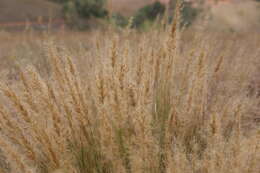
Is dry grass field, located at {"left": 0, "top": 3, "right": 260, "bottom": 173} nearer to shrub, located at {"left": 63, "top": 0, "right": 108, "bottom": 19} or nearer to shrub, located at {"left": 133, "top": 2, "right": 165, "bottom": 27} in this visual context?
shrub, located at {"left": 133, "top": 2, "right": 165, "bottom": 27}

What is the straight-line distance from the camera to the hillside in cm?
1927

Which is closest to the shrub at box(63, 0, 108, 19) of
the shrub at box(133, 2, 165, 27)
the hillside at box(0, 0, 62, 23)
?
the hillside at box(0, 0, 62, 23)

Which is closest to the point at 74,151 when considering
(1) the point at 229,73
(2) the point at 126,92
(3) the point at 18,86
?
(2) the point at 126,92

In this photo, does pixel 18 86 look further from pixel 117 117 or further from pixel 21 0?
pixel 21 0

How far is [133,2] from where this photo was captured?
2080 centimetres

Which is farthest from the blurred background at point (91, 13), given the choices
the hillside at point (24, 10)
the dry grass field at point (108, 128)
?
the dry grass field at point (108, 128)

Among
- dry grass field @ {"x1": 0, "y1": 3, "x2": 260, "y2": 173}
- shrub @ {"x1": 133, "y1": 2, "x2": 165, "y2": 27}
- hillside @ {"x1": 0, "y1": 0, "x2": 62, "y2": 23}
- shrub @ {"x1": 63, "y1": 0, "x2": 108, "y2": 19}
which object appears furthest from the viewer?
hillside @ {"x1": 0, "y1": 0, "x2": 62, "y2": 23}

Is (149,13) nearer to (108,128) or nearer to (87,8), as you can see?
(87,8)

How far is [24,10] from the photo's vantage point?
2023 cm

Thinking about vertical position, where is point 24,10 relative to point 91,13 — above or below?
below

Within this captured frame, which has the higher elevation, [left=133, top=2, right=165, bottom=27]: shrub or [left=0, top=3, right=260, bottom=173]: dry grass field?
[left=0, top=3, right=260, bottom=173]: dry grass field

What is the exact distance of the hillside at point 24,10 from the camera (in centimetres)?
Result: 1927

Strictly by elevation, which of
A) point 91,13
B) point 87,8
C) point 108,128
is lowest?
point 91,13

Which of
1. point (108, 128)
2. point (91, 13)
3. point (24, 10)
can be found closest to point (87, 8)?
point (91, 13)
